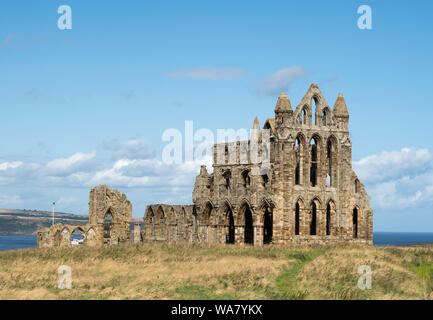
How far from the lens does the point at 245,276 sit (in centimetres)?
3512

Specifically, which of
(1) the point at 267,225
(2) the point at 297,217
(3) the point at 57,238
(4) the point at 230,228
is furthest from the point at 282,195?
(3) the point at 57,238

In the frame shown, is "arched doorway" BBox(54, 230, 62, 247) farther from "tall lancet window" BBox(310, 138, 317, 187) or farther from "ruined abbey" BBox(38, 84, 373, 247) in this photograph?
"tall lancet window" BBox(310, 138, 317, 187)

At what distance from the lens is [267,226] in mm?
59500

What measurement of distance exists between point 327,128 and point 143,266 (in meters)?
24.5

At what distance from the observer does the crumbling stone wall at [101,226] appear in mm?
56469

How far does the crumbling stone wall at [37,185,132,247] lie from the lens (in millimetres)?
56469

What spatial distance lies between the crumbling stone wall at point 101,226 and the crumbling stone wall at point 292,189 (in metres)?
6.80

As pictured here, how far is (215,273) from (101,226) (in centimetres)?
2460

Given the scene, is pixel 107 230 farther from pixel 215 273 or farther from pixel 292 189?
pixel 215 273

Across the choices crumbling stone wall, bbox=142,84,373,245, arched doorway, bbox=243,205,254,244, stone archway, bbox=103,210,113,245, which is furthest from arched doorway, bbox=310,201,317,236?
stone archway, bbox=103,210,113,245

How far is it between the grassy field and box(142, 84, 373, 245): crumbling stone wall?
8.53 metres
